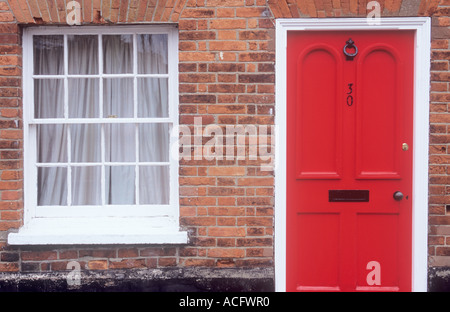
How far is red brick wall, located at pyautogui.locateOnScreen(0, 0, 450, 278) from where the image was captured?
3.69 meters

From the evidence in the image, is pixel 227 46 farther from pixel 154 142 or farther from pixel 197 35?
pixel 154 142

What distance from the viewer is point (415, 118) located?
375 centimetres

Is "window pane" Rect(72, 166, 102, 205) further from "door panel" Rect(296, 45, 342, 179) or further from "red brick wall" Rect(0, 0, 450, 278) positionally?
"door panel" Rect(296, 45, 342, 179)

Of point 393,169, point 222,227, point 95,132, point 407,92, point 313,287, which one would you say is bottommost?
point 313,287

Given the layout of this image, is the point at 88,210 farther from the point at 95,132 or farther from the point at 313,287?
the point at 313,287

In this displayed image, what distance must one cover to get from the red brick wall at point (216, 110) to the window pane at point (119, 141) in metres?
0.55

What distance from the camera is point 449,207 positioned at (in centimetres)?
375

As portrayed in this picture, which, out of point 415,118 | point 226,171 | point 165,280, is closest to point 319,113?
point 415,118

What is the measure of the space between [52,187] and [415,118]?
3351mm

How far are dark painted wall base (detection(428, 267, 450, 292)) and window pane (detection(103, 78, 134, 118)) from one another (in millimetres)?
3083

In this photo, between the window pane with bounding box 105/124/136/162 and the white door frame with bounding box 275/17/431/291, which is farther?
the window pane with bounding box 105/124/136/162

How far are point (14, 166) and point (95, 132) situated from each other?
748mm

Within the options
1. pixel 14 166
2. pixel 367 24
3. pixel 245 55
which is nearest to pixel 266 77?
pixel 245 55

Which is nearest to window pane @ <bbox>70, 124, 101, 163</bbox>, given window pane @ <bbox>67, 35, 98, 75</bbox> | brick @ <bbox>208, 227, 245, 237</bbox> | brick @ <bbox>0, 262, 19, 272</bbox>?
window pane @ <bbox>67, 35, 98, 75</bbox>
